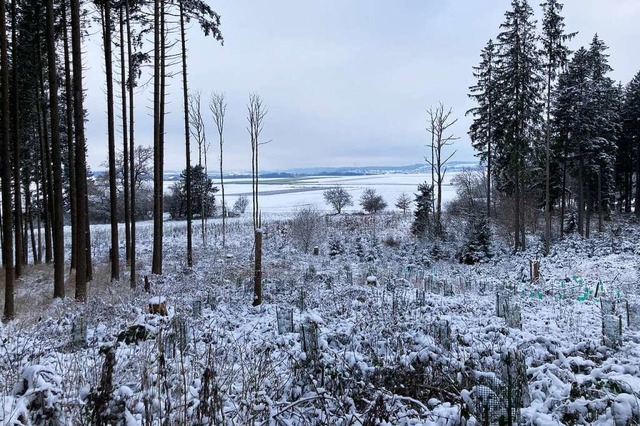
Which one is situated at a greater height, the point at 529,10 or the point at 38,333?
the point at 529,10

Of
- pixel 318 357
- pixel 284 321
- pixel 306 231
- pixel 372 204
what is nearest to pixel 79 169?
pixel 284 321

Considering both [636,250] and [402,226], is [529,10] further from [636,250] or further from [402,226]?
[402,226]

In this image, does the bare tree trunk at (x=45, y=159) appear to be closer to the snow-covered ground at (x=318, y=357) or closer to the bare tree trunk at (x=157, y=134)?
the bare tree trunk at (x=157, y=134)

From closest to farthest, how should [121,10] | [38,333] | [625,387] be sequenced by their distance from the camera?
[625,387], [38,333], [121,10]

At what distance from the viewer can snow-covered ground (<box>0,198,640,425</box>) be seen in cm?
322

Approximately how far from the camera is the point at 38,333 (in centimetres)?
669

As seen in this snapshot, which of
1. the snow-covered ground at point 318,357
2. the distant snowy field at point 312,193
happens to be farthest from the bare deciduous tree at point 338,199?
the snow-covered ground at point 318,357

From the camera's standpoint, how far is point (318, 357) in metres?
4.66

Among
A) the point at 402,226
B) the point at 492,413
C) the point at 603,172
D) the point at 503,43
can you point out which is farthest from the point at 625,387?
the point at 603,172

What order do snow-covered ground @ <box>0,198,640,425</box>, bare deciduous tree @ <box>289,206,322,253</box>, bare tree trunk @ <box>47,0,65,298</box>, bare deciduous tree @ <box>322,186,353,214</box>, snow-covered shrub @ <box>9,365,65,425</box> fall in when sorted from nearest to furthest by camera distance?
snow-covered shrub @ <box>9,365,65,425</box>, snow-covered ground @ <box>0,198,640,425</box>, bare tree trunk @ <box>47,0,65,298</box>, bare deciduous tree @ <box>289,206,322,253</box>, bare deciduous tree @ <box>322,186,353,214</box>

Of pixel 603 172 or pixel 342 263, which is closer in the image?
pixel 342 263

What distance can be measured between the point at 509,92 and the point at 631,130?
61.6ft

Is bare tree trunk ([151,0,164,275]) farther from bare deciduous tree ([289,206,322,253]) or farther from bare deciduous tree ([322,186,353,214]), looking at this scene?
bare deciduous tree ([322,186,353,214])

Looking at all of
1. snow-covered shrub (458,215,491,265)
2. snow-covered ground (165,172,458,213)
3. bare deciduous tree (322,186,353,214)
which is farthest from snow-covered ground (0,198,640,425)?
bare deciduous tree (322,186,353,214)
